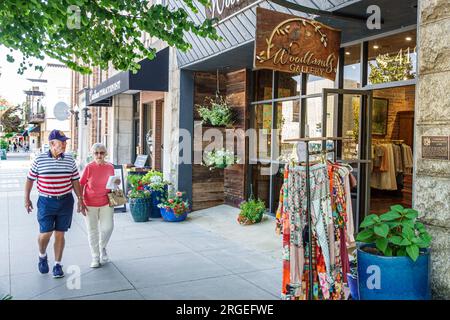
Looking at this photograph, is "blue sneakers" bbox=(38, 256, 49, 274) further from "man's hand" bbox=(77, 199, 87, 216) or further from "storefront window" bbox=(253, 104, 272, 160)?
"storefront window" bbox=(253, 104, 272, 160)

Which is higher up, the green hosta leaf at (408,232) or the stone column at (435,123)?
the stone column at (435,123)

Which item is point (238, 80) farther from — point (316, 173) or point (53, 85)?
point (53, 85)

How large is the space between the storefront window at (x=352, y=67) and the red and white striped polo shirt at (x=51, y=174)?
4.39 metres

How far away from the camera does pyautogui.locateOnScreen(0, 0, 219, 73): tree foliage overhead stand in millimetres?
4242

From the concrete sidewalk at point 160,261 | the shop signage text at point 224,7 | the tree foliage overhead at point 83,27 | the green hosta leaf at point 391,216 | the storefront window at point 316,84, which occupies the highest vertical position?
the shop signage text at point 224,7

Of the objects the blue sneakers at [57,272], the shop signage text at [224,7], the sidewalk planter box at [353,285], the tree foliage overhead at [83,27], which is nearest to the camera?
the sidewalk planter box at [353,285]

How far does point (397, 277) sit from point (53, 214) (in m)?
3.98

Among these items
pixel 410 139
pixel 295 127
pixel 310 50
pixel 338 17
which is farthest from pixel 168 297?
pixel 410 139

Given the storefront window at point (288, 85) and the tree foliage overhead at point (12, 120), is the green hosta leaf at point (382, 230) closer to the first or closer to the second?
the storefront window at point (288, 85)

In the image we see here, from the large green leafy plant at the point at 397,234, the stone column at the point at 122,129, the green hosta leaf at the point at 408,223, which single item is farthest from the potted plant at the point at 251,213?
the stone column at the point at 122,129

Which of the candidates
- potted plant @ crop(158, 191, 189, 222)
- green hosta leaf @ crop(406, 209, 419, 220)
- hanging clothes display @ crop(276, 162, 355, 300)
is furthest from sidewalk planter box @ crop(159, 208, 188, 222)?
green hosta leaf @ crop(406, 209, 419, 220)

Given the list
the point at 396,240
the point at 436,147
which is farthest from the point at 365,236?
the point at 436,147

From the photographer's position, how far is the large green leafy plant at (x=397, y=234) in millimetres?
3508
